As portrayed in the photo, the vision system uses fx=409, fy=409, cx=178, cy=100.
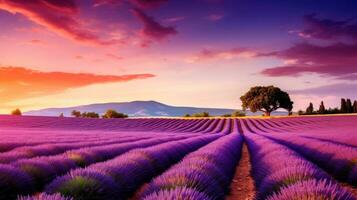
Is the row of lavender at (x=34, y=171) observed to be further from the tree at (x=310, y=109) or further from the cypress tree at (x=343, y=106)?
the tree at (x=310, y=109)

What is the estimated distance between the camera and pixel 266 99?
260 ft

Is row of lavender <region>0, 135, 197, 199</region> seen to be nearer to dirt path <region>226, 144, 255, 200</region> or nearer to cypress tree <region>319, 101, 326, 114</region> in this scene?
dirt path <region>226, 144, 255, 200</region>

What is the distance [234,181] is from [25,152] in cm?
483

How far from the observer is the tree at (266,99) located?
79.8m

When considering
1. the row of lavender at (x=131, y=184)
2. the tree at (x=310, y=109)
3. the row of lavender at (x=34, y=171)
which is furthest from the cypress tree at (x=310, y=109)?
the row of lavender at (x=131, y=184)

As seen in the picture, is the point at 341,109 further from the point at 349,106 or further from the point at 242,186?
the point at 242,186

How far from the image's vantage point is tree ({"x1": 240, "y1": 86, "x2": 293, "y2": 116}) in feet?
262

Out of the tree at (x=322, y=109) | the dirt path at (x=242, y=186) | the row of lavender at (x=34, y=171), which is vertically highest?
the tree at (x=322, y=109)

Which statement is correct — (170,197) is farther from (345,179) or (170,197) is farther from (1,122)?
(1,122)

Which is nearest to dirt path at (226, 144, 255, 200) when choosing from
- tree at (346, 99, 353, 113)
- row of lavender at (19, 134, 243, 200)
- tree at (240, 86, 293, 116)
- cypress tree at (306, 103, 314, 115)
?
row of lavender at (19, 134, 243, 200)

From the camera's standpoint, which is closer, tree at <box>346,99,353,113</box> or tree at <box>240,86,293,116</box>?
tree at <box>240,86,293,116</box>

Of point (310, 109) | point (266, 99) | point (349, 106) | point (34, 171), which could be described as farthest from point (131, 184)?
point (310, 109)

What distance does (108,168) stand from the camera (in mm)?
6488

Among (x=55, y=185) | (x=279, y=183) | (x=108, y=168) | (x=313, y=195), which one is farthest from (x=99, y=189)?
(x=313, y=195)
